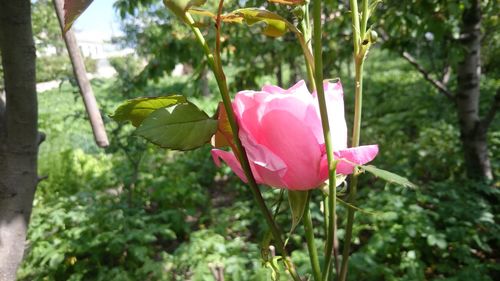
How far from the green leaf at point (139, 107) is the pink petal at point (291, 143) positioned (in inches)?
3.1

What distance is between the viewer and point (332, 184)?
298 mm

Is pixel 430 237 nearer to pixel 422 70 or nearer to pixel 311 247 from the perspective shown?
pixel 422 70

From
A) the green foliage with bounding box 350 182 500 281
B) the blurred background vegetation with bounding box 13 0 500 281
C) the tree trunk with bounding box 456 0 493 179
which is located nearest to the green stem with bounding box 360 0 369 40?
the blurred background vegetation with bounding box 13 0 500 281

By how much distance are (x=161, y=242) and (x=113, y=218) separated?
56 centimetres

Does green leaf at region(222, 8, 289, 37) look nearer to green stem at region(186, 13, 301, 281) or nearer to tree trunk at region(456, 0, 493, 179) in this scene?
green stem at region(186, 13, 301, 281)

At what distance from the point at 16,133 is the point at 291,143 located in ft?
2.72

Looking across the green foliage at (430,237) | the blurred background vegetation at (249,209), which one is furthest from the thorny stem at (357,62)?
the green foliage at (430,237)

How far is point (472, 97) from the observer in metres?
2.61

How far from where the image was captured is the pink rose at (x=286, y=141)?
302 mm

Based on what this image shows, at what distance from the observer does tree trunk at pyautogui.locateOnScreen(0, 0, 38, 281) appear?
2.65 feet

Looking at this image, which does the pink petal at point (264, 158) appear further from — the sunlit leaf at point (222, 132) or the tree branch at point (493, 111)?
the tree branch at point (493, 111)

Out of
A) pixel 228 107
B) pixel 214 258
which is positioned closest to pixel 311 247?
pixel 228 107

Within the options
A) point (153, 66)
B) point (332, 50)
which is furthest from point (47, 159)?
point (332, 50)

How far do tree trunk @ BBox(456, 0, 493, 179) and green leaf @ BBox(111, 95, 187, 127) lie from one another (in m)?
2.46
